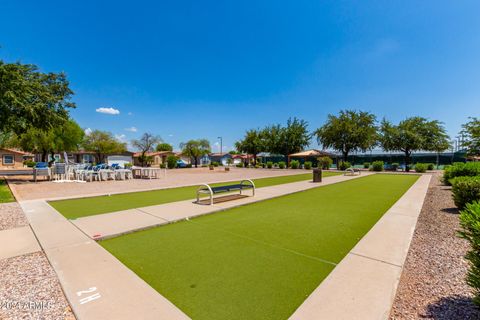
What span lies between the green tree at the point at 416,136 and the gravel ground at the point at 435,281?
A: 105ft

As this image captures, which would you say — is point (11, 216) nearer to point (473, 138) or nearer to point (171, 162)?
point (473, 138)

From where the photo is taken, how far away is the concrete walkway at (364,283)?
2.39 meters

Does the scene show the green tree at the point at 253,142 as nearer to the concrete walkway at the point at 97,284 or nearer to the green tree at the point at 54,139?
the green tree at the point at 54,139

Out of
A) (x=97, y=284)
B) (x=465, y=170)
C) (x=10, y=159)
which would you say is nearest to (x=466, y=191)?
(x=465, y=170)

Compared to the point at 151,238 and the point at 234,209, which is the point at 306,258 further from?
the point at 234,209

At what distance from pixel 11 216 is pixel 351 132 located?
35.0 metres

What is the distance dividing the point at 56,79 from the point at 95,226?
19133 millimetres

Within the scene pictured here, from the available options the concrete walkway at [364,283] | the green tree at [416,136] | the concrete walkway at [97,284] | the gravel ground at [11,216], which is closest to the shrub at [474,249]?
the concrete walkway at [364,283]

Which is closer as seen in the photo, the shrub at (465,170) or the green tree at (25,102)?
the shrub at (465,170)

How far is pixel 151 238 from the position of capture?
4.67 m

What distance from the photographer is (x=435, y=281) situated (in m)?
3.09

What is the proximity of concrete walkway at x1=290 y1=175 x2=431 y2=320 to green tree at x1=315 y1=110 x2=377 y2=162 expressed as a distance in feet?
103

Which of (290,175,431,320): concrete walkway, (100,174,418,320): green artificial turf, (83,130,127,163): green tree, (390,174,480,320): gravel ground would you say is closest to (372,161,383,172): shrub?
(100,174,418,320): green artificial turf

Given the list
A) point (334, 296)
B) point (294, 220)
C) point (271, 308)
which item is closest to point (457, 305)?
point (334, 296)
